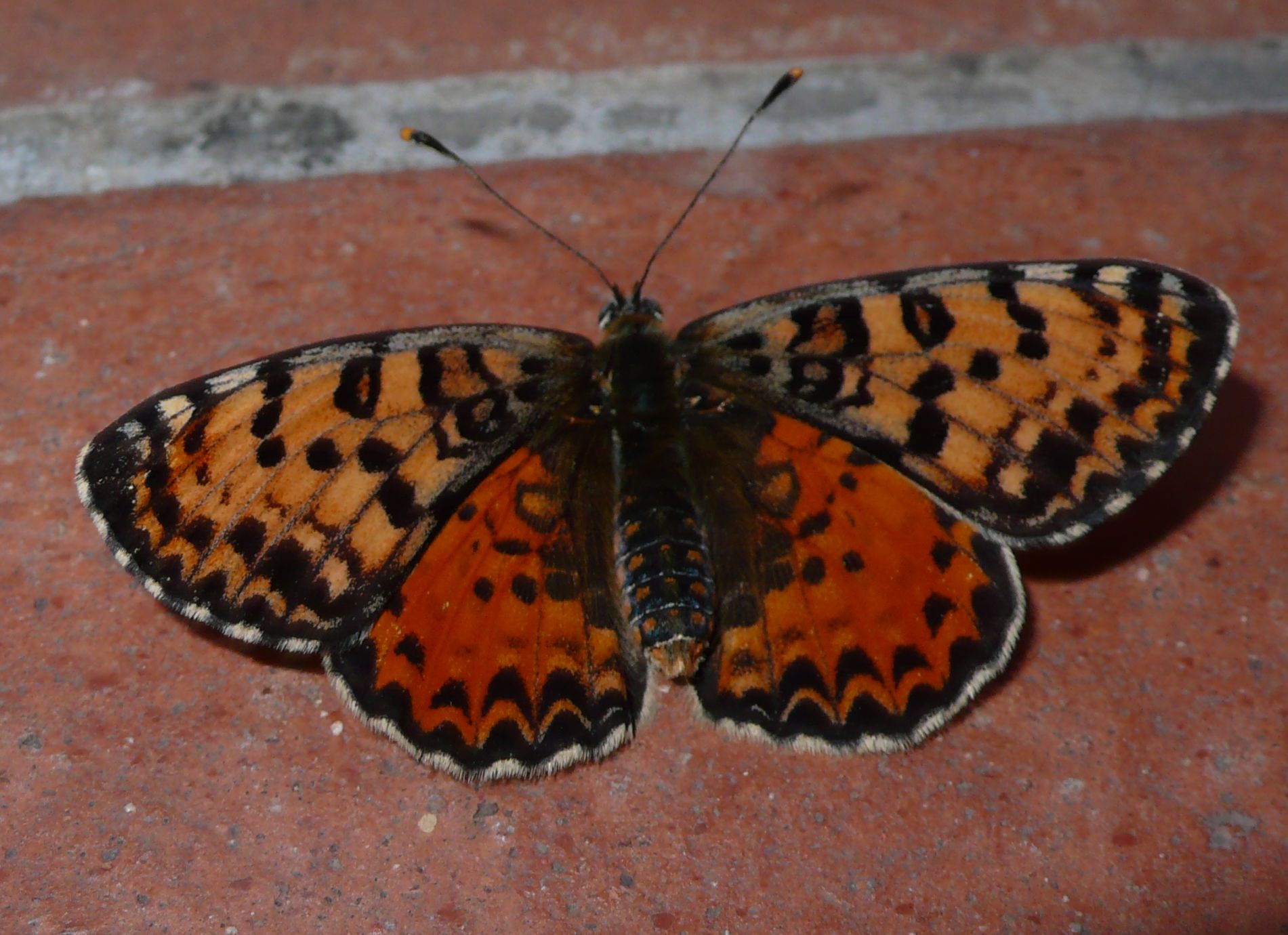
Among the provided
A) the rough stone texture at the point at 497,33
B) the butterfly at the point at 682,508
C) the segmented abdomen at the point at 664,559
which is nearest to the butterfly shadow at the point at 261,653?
the butterfly at the point at 682,508

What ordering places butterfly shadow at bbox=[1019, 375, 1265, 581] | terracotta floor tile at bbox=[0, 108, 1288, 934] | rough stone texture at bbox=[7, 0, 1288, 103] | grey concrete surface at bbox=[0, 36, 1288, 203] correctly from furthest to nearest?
rough stone texture at bbox=[7, 0, 1288, 103] < grey concrete surface at bbox=[0, 36, 1288, 203] < butterfly shadow at bbox=[1019, 375, 1265, 581] < terracotta floor tile at bbox=[0, 108, 1288, 934]

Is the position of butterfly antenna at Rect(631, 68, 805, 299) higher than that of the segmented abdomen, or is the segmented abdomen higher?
butterfly antenna at Rect(631, 68, 805, 299)

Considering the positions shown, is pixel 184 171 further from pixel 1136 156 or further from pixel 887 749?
pixel 1136 156

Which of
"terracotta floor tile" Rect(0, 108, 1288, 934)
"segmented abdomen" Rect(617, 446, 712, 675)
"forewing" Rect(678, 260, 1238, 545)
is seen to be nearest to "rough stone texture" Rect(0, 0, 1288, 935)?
"terracotta floor tile" Rect(0, 108, 1288, 934)

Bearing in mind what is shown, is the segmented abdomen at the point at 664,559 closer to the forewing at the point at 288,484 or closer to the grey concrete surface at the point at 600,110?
the forewing at the point at 288,484

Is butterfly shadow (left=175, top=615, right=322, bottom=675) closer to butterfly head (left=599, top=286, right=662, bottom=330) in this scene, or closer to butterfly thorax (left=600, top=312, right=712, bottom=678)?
butterfly thorax (left=600, top=312, right=712, bottom=678)

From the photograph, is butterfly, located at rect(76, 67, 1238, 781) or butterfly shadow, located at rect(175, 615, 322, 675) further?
butterfly shadow, located at rect(175, 615, 322, 675)

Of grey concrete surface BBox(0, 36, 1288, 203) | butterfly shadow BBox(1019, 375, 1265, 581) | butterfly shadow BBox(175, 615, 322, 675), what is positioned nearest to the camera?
butterfly shadow BBox(175, 615, 322, 675)
